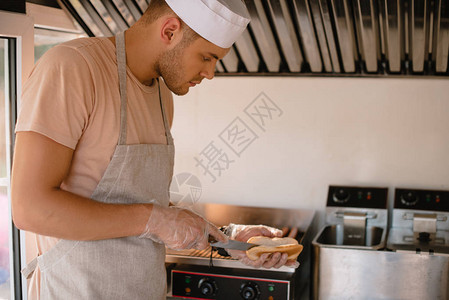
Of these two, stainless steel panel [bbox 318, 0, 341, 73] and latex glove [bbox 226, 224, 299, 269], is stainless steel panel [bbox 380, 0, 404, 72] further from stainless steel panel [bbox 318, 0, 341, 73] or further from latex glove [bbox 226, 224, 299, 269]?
latex glove [bbox 226, 224, 299, 269]

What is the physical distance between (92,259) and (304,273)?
1.28 meters

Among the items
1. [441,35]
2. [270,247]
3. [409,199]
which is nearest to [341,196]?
[409,199]

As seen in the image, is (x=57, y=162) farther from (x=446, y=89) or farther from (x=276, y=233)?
(x=446, y=89)

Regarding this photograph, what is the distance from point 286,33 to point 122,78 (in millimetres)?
1116

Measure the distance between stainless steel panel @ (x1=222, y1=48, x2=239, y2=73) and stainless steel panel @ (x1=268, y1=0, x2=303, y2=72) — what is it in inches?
9.7

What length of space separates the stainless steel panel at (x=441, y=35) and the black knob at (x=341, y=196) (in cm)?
66

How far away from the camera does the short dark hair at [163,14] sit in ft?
3.72

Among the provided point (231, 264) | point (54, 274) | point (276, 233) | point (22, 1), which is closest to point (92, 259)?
point (54, 274)

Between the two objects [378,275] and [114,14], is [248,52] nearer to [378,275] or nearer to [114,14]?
[114,14]

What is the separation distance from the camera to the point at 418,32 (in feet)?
6.35

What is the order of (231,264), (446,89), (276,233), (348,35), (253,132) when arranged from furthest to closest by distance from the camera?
1. (253,132)
2. (446,89)
3. (348,35)
4. (231,264)
5. (276,233)

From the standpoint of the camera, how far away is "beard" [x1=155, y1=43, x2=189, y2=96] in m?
1.15

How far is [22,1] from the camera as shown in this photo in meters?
1.68

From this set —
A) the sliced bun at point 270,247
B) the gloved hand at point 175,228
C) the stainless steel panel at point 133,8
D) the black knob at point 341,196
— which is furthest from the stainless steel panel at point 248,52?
the gloved hand at point 175,228
